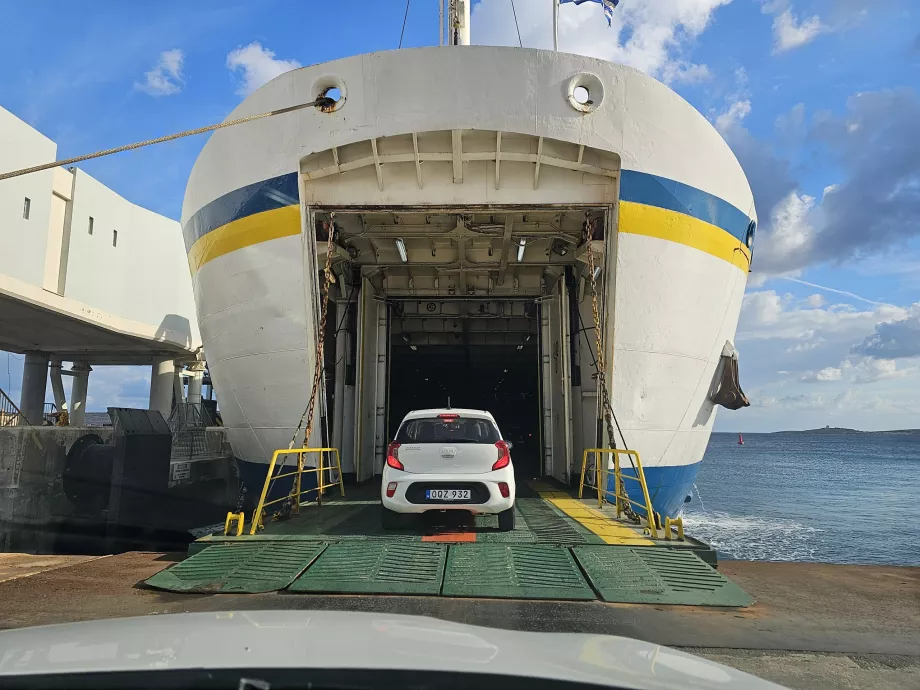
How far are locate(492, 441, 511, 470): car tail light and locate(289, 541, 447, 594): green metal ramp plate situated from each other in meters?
1.00

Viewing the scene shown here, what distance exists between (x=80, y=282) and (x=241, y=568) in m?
21.4

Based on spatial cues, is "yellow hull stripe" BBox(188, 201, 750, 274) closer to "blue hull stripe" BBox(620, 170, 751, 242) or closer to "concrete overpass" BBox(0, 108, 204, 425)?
"blue hull stripe" BBox(620, 170, 751, 242)

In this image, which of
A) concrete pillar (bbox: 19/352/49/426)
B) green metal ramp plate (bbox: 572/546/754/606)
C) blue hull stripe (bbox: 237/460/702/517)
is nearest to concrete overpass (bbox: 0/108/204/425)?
concrete pillar (bbox: 19/352/49/426)

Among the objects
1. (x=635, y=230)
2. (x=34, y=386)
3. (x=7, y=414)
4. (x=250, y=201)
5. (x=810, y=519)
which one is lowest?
(x=810, y=519)

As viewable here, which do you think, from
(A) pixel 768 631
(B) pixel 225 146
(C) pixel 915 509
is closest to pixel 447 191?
(B) pixel 225 146

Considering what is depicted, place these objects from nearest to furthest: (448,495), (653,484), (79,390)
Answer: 1. (448,495)
2. (653,484)
3. (79,390)

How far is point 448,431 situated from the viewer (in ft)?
21.8

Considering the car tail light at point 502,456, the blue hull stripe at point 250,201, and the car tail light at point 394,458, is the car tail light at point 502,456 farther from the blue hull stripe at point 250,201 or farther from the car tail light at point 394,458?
the blue hull stripe at point 250,201

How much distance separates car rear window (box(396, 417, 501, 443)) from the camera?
21.3 feet

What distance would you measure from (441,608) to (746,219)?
8393mm

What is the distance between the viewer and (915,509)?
28.5 m

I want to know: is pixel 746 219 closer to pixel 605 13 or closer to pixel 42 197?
pixel 605 13

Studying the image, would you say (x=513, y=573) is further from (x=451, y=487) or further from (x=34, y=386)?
(x=34, y=386)

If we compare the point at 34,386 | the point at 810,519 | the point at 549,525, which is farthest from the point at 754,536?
the point at 34,386
